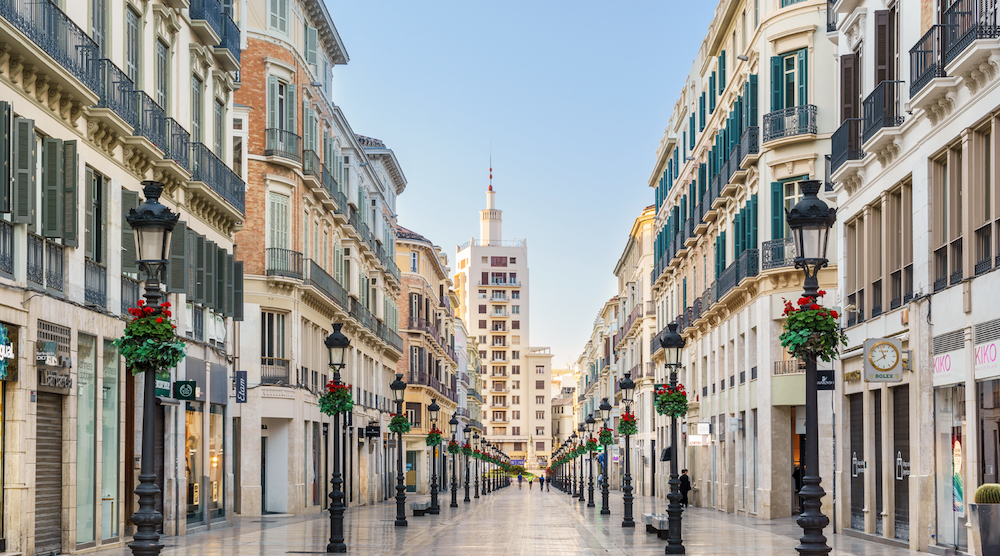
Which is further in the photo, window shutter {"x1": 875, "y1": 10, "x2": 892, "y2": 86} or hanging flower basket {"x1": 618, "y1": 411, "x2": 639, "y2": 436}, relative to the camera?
hanging flower basket {"x1": 618, "y1": 411, "x2": 639, "y2": 436}

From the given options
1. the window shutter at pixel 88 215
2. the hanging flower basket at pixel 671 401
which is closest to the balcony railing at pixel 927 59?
the hanging flower basket at pixel 671 401

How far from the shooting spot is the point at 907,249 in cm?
2547

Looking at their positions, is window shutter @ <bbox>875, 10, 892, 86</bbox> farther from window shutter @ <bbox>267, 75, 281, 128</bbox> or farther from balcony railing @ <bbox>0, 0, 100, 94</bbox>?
window shutter @ <bbox>267, 75, 281, 128</bbox>

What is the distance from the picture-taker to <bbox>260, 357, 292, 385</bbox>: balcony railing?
45594 mm

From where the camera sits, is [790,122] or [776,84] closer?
[790,122]

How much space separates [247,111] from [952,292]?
27974mm

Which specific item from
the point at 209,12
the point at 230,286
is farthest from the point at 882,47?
the point at 230,286

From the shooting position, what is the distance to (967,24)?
68.5ft

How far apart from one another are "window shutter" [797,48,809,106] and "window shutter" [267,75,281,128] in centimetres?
1831

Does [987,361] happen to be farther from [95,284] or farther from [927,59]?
[95,284]

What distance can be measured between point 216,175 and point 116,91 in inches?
334

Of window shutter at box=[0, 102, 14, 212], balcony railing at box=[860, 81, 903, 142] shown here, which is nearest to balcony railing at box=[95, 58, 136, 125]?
window shutter at box=[0, 102, 14, 212]

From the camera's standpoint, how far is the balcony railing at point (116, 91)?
23.9 m

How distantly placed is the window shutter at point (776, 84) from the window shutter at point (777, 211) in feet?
8.19
